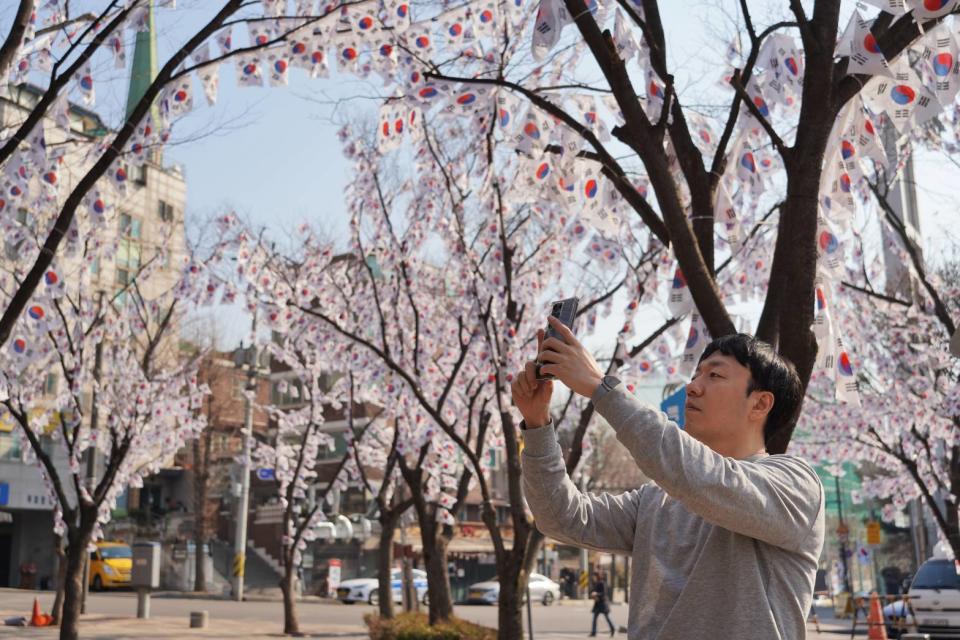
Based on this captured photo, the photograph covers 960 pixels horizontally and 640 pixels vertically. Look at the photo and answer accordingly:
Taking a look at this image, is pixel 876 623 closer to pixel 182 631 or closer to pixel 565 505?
pixel 182 631

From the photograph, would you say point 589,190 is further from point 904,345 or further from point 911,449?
point 911,449

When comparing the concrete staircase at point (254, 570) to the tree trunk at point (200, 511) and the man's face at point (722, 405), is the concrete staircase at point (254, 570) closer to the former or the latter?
the tree trunk at point (200, 511)

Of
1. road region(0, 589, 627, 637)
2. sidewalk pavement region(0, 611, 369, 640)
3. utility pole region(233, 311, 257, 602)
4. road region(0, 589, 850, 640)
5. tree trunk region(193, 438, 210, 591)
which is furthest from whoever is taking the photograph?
tree trunk region(193, 438, 210, 591)

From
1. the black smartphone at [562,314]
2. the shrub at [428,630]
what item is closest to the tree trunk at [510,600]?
the shrub at [428,630]

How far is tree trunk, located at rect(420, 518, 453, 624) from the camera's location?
15.9 metres

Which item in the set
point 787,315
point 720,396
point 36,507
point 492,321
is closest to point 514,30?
point 492,321

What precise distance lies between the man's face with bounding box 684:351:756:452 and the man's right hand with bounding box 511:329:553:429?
1.30 feet

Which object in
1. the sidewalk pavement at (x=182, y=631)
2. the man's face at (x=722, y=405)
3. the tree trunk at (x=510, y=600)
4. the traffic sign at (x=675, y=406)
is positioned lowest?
the sidewalk pavement at (x=182, y=631)

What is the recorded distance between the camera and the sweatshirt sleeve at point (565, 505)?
97.9 inches

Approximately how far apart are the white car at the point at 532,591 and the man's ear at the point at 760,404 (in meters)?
35.4

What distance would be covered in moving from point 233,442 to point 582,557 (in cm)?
1823

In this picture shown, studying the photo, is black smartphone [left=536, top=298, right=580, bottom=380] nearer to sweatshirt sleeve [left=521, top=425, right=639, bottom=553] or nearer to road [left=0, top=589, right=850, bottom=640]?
sweatshirt sleeve [left=521, top=425, right=639, bottom=553]

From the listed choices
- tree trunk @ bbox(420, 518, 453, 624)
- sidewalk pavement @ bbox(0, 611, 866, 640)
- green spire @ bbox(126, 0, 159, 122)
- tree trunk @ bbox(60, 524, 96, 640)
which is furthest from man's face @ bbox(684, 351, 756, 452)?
green spire @ bbox(126, 0, 159, 122)

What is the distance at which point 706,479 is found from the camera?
2.13 meters
